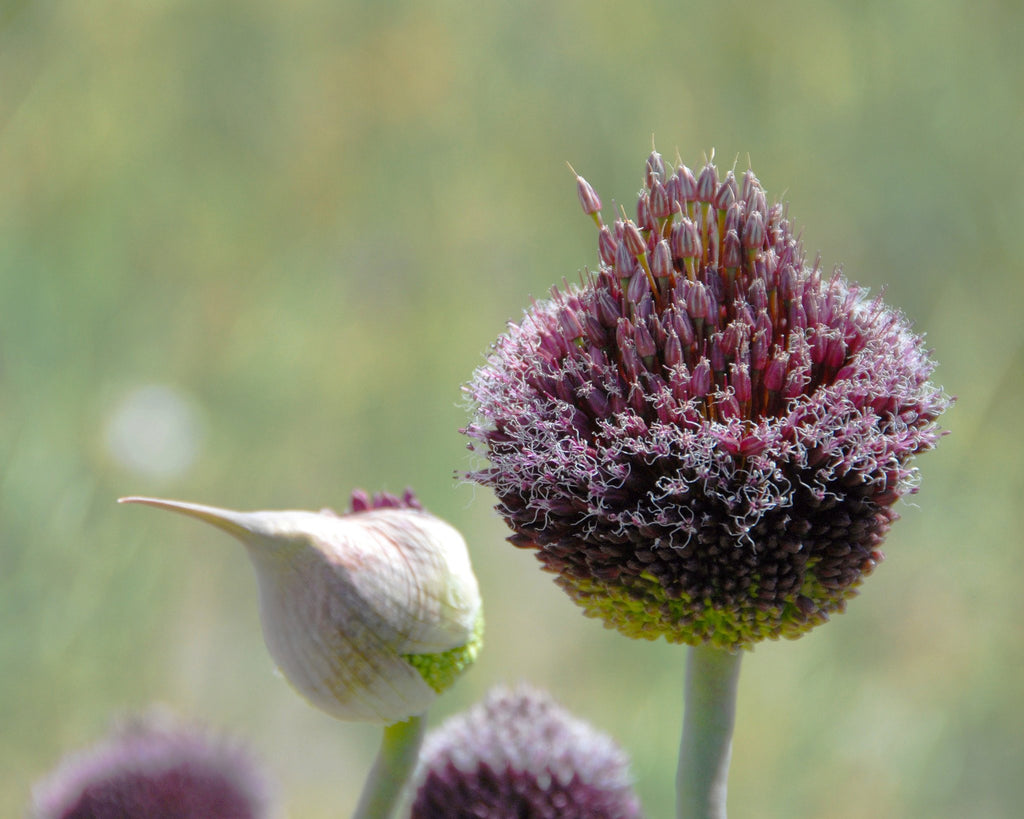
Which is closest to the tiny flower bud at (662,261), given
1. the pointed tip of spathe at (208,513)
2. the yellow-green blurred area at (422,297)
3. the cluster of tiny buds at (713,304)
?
the cluster of tiny buds at (713,304)

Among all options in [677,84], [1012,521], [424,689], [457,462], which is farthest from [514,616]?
[424,689]

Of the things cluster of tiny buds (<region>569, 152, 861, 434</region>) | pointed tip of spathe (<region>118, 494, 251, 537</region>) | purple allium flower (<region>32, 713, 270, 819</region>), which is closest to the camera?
pointed tip of spathe (<region>118, 494, 251, 537</region>)

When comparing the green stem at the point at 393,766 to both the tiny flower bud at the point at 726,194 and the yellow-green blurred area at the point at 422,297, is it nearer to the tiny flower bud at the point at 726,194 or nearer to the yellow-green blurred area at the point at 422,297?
the tiny flower bud at the point at 726,194

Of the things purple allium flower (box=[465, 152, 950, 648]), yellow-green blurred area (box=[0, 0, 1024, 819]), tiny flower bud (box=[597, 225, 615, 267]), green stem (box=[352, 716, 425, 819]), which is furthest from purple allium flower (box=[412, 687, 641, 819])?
yellow-green blurred area (box=[0, 0, 1024, 819])

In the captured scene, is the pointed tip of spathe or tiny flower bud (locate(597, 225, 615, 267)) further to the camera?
tiny flower bud (locate(597, 225, 615, 267))

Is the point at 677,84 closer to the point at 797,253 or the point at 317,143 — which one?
the point at 317,143

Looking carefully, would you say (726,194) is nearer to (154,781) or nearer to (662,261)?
(662,261)

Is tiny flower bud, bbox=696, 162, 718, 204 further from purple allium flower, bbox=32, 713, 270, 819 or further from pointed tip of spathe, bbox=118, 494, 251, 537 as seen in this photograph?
purple allium flower, bbox=32, 713, 270, 819

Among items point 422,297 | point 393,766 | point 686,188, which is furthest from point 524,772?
point 422,297
